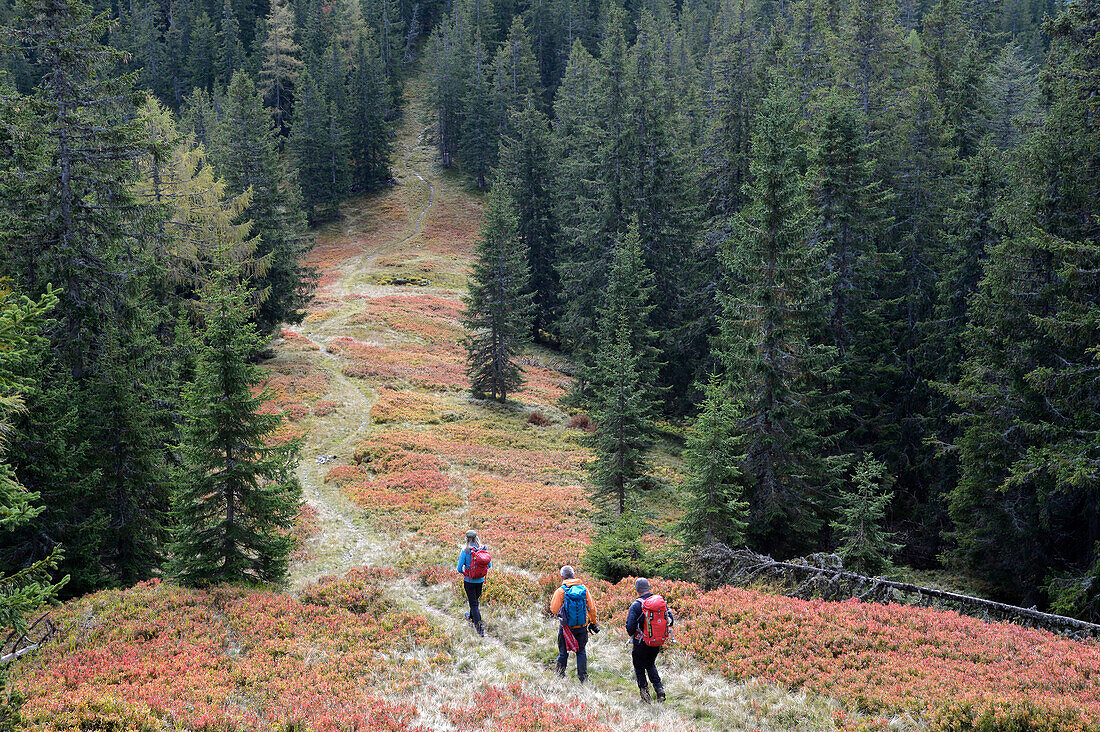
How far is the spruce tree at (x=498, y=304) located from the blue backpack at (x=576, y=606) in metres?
25.2

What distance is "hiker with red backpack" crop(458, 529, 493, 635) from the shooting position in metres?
12.4

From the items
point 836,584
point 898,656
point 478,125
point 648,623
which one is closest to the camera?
point 648,623

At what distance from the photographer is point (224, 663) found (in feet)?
34.5

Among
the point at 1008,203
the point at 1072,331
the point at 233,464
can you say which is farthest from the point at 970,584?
the point at 233,464

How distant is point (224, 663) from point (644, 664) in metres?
6.99

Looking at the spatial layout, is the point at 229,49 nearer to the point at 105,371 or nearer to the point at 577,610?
the point at 105,371

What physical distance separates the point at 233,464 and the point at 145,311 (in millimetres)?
7941

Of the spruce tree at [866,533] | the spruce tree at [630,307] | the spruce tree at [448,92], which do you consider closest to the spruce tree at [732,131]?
the spruce tree at [630,307]

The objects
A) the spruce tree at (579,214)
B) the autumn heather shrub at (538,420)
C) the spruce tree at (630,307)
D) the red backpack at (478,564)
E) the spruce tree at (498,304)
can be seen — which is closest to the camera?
the red backpack at (478,564)

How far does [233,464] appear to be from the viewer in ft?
43.3

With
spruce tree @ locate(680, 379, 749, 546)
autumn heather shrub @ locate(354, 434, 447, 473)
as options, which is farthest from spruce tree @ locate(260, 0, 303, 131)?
spruce tree @ locate(680, 379, 749, 546)

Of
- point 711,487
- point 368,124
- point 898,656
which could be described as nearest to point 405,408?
point 711,487

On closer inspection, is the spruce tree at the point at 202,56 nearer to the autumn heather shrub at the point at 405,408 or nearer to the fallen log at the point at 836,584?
the autumn heather shrub at the point at 405,408

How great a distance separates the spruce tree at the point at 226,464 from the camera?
504 inches
